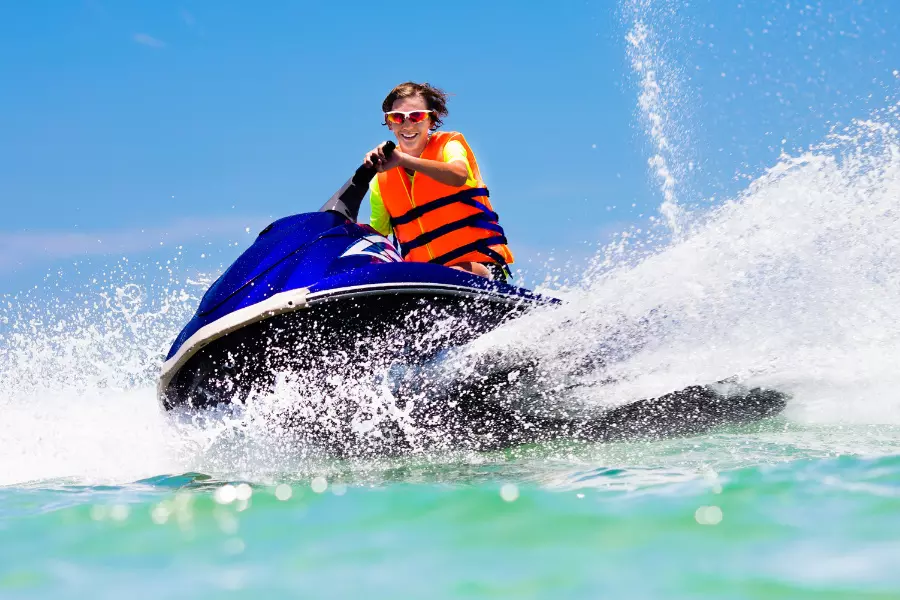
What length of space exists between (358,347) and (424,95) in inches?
58.9

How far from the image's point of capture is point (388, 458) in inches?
138

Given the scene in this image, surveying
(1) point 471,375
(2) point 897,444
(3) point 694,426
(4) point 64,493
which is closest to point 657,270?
(3) point 694,426

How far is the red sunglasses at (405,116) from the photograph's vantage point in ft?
13.2

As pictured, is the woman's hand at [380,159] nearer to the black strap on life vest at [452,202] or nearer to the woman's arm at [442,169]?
the woman's arm at [442,169]

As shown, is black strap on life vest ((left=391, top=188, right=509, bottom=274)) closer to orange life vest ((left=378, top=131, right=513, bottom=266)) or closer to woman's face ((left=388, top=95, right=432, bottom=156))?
orange life vest ((left=378, top=131, right=513, bottom=266))

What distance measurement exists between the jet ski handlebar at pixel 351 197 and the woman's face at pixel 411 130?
0.88 feet

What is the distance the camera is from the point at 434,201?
13.7 ft

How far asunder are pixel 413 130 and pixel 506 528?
251 centimetres

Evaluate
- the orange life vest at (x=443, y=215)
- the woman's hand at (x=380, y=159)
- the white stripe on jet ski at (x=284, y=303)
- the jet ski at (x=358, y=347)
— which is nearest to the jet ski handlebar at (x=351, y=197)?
the jet ski at (x=358, y=347)

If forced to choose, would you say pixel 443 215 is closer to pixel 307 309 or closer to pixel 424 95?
pixel 424 95

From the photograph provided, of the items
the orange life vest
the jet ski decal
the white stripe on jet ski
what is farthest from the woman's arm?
the white stripe on jet ski

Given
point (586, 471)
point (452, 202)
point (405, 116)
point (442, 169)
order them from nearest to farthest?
point (586, 471)
point (442, 169)
point (405, 116)
point (452, 202)

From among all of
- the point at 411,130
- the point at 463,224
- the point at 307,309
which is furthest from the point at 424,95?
the point at 307,309

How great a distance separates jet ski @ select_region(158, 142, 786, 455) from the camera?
338 cm
